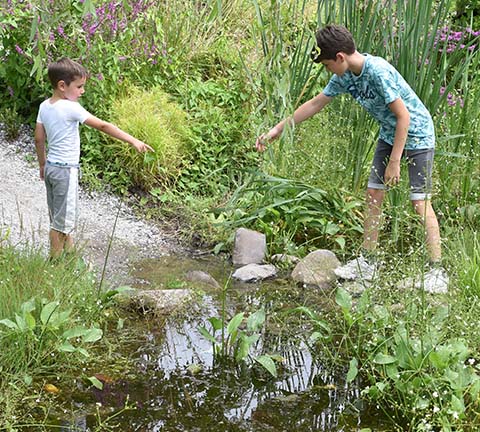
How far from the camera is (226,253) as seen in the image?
536 centimetres

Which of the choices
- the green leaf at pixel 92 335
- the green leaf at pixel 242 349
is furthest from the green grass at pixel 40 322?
the green leaf at pixel 242 349

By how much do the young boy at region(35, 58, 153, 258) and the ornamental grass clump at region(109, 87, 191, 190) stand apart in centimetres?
142

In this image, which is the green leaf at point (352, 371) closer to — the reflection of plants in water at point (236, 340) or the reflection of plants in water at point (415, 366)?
the reflection of plants in water at point (415, 366)

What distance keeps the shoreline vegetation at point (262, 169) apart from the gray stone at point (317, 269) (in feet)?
0.77

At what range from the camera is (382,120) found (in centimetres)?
460

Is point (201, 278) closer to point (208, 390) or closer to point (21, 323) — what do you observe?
point (208, 390)

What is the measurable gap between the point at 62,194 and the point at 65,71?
0.66 meters

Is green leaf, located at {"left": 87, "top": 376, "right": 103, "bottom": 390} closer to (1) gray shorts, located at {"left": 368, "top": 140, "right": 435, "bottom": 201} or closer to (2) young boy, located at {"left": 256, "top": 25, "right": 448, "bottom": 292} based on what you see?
(2) young boy, located at {"left": 256, "top": 25, "right": 448, "bottom": 292}

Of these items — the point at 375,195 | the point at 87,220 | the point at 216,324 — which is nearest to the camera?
the point at 216,324

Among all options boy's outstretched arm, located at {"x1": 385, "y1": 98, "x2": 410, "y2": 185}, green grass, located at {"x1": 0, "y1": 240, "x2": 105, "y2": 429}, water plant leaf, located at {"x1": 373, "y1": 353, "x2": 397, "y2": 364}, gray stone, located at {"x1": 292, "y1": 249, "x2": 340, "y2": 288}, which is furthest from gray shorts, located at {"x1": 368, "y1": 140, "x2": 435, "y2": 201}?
green grass, located at {"x1": 0, "y1": 240, "x2": 105, "y2": 429}

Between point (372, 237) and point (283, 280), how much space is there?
60 cm

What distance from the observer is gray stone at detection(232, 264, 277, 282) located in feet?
16.1

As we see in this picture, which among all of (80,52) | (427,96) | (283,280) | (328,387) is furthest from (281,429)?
(80,52)

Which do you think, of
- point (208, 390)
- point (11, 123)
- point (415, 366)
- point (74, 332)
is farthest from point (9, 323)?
point (11, 123)
